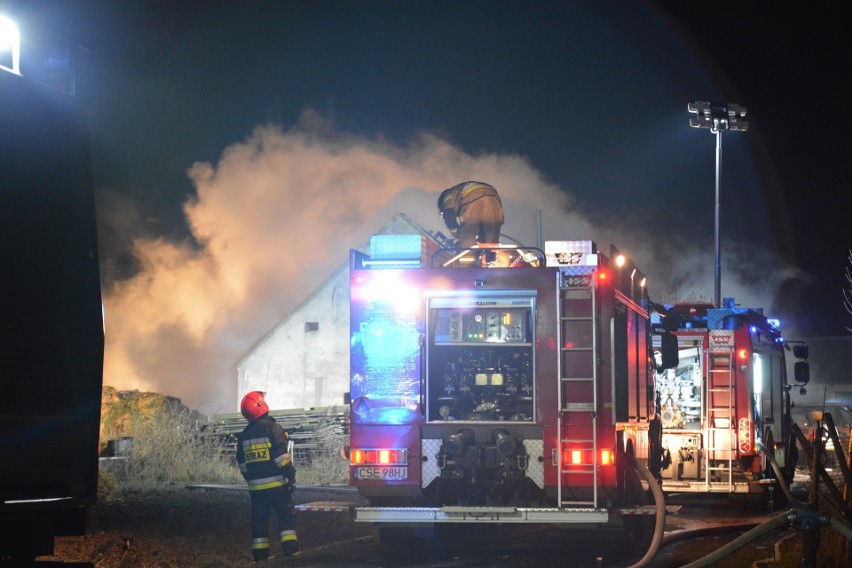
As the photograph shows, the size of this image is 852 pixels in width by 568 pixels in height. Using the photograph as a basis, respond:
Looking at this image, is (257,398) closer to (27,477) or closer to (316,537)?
(316,537)

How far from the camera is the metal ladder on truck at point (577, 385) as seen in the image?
10.1m

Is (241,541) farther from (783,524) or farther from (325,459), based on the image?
(325,459)

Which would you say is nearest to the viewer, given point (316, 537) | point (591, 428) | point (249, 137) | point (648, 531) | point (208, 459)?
point (591, 428)

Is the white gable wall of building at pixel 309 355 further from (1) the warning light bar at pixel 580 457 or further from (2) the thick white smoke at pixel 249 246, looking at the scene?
(1) the warning light bar at pixel 580 457

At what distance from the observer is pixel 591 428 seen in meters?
10.2

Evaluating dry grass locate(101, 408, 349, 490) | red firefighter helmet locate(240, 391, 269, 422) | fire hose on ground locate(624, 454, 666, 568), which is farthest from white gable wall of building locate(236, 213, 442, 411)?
fire hose on ground locate(624, 454, 666, 568)

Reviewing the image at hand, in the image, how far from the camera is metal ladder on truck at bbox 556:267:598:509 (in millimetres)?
10117

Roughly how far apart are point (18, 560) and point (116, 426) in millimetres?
18296

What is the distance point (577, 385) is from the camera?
405 inches

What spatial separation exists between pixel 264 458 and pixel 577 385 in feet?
10.4

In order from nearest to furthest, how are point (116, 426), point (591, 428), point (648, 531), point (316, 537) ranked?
1. point (591, 428)
2. point (648, 531)
3. point (316, 537)
4. point (116, 426)

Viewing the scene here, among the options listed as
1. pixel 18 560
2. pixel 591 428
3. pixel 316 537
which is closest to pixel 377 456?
pixel 591 428

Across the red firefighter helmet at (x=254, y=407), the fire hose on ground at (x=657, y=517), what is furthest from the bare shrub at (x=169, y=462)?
the fire hose on ground at (x=657, y=517)

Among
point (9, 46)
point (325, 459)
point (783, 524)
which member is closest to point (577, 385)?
point (783, 524)
